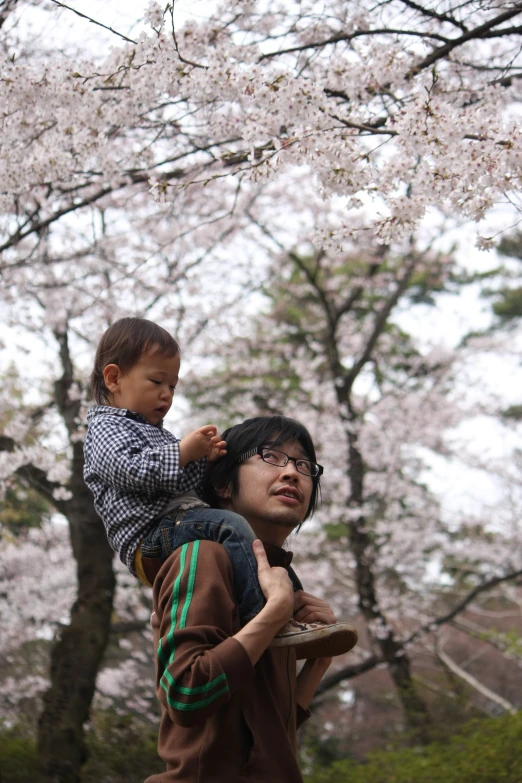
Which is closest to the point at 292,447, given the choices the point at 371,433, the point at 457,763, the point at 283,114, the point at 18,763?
the point at 283,114

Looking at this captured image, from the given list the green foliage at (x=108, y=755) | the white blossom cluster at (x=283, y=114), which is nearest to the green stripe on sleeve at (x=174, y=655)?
the white blossom cluster at (x=283, y=114)

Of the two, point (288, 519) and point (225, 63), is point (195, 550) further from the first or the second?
point (225, 63)

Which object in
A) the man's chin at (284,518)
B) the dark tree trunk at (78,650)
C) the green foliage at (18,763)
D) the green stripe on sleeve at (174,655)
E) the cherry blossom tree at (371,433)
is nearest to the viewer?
the green stripe on sleeve at (174,655)

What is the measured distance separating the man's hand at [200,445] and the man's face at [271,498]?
97mm

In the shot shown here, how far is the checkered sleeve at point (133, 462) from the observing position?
1446 millimetres

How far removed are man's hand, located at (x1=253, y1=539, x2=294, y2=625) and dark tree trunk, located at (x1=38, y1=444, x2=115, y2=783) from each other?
3.43 meters

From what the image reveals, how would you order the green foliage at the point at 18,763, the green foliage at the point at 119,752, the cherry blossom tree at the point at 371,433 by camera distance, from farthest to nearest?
the cherry blossom tree at the point at 371,433 < the green foliage at the point at 119,752 < the green foliage at the point at 18,763

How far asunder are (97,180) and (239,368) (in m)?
7.59

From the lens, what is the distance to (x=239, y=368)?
11.1m

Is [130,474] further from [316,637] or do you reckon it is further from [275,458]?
[316,637]

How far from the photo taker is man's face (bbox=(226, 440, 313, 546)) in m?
1.58

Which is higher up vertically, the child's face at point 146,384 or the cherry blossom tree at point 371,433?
the cherry blossom tree at point 371,433

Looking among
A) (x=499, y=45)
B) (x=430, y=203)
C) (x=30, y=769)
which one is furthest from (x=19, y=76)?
(x=30, y=769)

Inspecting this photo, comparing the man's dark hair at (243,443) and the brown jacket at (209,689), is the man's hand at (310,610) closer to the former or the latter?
the brown jacket at (209,689)
